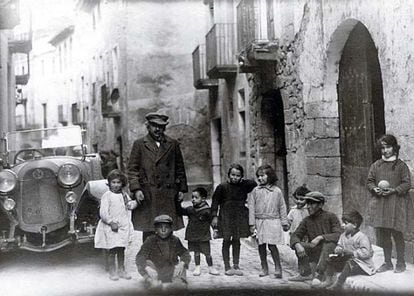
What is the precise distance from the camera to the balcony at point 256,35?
6797mm

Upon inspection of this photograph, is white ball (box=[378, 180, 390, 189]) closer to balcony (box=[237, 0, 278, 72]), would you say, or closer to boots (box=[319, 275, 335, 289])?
boots (box=[319, 275, 335, 289])

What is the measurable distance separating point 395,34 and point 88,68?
1275cm

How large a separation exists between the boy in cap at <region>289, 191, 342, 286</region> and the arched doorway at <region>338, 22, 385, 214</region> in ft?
4.27

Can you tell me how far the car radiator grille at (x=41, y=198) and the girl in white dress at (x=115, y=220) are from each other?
96 cm

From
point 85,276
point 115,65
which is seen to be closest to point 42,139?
point 85,276

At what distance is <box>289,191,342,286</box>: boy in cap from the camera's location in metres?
3.86

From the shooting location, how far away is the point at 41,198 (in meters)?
5.23

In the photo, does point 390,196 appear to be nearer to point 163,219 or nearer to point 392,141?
point 392,141

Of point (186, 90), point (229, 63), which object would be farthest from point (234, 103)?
point (186, 90)

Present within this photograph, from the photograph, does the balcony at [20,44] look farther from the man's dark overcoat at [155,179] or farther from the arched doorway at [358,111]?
the man's dark overcoat at [155,179]

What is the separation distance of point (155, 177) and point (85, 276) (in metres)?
1.10

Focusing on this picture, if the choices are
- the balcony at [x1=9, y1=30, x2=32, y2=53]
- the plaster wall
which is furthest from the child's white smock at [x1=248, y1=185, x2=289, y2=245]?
the balcony at [x1=9, y1=30, x2=32, y2=53]

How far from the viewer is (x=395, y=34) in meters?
4.04

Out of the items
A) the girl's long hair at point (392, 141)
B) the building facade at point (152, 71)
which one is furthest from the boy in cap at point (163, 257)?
the building facade at point (152, 71)
